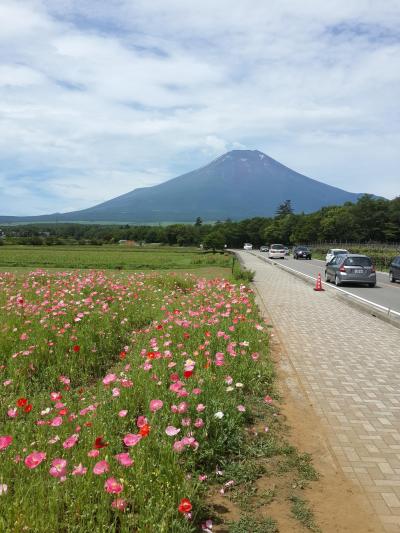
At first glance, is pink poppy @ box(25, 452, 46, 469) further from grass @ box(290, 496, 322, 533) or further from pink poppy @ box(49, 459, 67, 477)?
grass @ box(290, 496, 322, 533)

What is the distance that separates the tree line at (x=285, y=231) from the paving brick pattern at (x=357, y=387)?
310ft

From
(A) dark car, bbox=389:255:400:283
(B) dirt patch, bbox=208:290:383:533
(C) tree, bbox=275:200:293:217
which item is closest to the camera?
(B) dirt patch, bbox=208:290:383:533

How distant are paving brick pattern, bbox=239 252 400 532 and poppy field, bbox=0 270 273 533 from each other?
2.70 ft

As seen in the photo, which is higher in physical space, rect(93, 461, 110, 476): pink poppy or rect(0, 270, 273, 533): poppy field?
rect(93, 461, 110, 476): pink poppy

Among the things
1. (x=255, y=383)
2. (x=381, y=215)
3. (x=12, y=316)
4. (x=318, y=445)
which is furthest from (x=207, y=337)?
(x=381, y=215)

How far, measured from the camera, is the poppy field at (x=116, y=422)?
277 centimetres

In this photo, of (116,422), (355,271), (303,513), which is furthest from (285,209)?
(303,513)

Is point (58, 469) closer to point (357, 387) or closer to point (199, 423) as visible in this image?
point (199, 423)

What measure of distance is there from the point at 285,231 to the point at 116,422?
139m

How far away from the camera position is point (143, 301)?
11031mm

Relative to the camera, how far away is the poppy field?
277 centimetres

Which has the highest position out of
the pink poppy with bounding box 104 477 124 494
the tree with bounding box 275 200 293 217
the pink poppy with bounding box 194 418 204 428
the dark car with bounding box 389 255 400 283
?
the tree with bounding box 275 200 293 217

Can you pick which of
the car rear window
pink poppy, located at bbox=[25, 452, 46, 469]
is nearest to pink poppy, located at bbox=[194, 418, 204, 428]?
pink poppy, located at bbox=[25, 452, 46, 469]

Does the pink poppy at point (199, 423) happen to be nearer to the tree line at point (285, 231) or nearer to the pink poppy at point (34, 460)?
the pink poppy at point (34, 460)
